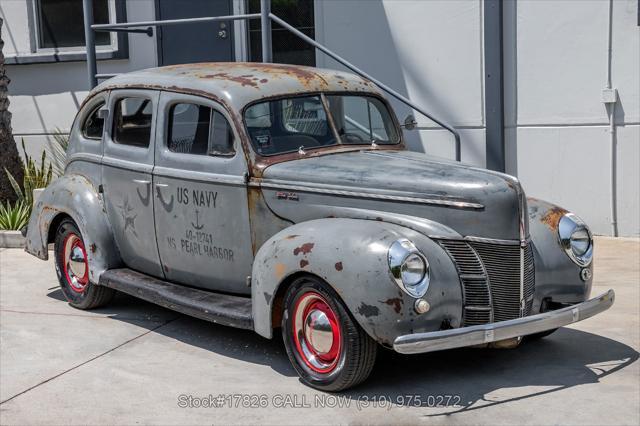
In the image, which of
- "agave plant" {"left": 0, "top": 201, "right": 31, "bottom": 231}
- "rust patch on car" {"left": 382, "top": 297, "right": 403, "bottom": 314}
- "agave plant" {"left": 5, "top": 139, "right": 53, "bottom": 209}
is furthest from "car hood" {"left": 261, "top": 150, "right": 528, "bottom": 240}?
"agave plant" {"left": 5, "top": 139, "right": 53, "bottom": 209}

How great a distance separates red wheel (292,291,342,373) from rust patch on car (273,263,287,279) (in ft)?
0.55

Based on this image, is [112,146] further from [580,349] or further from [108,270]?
[580,349]

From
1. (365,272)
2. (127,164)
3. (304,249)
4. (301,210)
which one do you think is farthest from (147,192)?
(365,272)

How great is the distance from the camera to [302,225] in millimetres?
5250

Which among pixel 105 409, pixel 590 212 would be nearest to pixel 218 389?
pixel 105 409

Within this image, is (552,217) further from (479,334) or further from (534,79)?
(534,79)

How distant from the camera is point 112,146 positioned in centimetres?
665

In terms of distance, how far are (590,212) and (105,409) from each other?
569 centimetres

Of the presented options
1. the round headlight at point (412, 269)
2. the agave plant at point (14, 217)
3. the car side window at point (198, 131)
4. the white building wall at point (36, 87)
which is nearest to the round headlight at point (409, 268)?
the round headlight at point (412, 269)

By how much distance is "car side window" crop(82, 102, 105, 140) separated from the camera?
6.89 meters

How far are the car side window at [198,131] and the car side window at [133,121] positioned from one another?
25 cm

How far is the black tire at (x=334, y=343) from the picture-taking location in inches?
191

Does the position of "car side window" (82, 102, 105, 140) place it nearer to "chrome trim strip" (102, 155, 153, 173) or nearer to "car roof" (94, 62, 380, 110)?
"chrome trim strip" (102, 155, 153, 173)

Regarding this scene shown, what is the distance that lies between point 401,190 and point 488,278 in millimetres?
665
